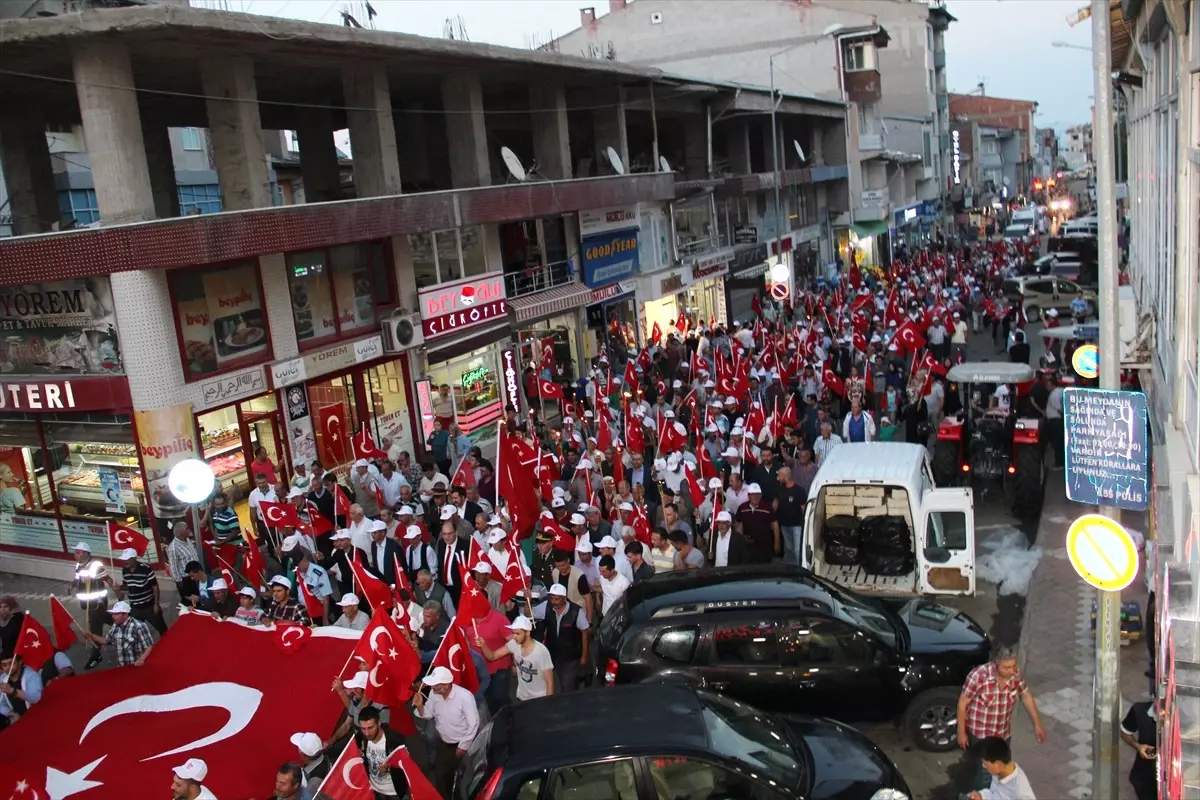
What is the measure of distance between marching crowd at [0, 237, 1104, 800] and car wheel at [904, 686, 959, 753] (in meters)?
2.69

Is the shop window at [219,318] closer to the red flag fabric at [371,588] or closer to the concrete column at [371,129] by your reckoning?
the concrete column at [371,129]

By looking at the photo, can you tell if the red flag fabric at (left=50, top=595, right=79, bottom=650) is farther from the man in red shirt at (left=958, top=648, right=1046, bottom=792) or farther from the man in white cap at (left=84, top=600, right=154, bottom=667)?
the man in red shirt at (left=958, top=648, right=1046, bottom=792)

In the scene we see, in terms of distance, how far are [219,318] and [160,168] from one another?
963cm

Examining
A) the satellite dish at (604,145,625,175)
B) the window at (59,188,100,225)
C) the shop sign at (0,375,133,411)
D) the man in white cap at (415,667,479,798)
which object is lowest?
the man in white cap at (415,667,479,798)

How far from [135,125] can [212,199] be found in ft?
81.1

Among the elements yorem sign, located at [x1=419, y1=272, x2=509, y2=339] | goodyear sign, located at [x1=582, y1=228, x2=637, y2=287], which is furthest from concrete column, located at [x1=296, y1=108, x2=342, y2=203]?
goodyear sign, located at [x1=582, y1=228, x2=637, y2=287]

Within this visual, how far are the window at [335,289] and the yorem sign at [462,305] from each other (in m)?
0.94

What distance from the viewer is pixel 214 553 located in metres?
13.0

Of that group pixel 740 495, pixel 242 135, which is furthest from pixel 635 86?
pixel 740 495

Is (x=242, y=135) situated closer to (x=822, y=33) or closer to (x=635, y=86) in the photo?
(x=635, y=86)

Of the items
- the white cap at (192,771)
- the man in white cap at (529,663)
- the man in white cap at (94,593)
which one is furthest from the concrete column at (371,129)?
the white cap at (192,771)

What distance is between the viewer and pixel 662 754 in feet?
21.0

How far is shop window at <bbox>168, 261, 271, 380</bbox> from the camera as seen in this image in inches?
602

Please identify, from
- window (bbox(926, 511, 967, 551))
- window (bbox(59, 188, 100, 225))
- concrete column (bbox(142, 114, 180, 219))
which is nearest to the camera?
window (bbox(926, 511, 967, 551))
